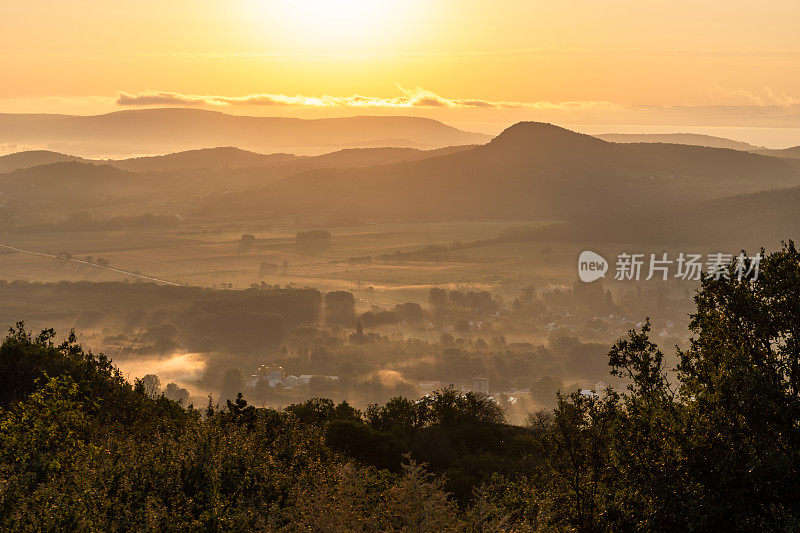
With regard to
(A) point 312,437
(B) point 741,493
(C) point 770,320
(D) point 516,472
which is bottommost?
(D) point 516,472

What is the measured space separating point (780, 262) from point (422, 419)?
40212 mm

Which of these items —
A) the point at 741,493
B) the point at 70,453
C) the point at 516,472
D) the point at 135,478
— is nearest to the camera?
the point at 741,493

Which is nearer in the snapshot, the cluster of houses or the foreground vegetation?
the foreground vegetation

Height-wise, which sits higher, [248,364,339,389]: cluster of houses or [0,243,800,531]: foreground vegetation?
[0,243,800,531]: foreground vegetation

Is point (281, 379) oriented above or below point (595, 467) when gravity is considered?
below

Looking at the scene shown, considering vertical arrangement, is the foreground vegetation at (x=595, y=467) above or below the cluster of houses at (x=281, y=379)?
above

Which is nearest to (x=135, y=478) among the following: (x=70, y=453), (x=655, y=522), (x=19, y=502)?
(x=19, y=502)

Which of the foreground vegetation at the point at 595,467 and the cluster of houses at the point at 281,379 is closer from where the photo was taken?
the foreground vegetation at the point at 595,467

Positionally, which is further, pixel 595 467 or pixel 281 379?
pixel 281 379

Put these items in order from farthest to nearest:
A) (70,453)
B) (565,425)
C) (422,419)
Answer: (422,419)
(70,453)
(565,425)

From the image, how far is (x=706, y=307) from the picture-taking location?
22.9 metres

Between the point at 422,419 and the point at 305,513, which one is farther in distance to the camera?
the point at 422,419

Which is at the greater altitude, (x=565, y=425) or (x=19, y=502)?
(x=565, y=425)

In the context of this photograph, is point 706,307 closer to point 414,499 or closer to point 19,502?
point 414,499
